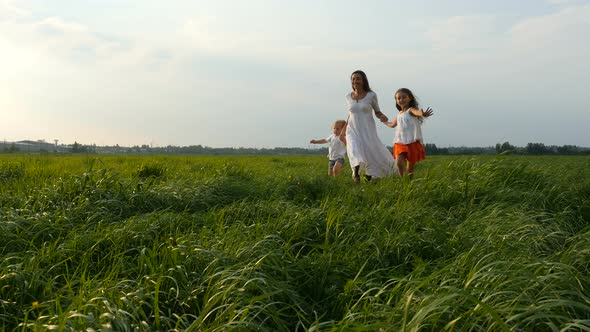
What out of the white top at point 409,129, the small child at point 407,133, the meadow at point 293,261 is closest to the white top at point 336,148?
the small child at point 407,133

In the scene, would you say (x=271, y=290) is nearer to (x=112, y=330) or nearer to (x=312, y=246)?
(x=112, y=330)

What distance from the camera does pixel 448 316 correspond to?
1763 mm

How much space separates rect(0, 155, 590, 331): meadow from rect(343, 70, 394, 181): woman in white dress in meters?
2.62

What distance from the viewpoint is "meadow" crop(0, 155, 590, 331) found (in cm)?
183

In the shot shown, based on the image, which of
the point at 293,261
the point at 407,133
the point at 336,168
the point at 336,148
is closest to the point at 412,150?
the point at 407,133

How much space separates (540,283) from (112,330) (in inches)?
70.4

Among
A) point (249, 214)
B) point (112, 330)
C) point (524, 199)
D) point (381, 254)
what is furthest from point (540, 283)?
point (524, 199)

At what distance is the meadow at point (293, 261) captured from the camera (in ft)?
6.00

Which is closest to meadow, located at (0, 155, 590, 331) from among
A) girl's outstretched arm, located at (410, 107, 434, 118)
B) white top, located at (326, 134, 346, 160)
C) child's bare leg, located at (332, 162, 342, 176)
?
girl's outstretched arm, located at (410, 107, 434, 118)

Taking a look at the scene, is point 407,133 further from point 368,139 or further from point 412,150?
point 368,139

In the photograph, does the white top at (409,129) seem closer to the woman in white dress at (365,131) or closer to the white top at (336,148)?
the woman in white dress at (365,131)

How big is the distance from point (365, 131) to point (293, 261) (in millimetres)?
5400

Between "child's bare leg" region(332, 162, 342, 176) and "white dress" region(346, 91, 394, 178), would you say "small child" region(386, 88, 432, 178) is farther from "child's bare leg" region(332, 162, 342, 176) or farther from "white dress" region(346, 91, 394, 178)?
"child's bare leg" region(332, 162, 342, 176)

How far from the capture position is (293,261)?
264cm
